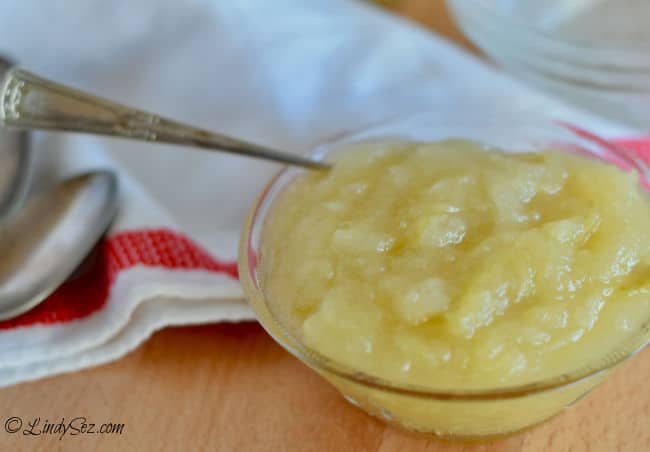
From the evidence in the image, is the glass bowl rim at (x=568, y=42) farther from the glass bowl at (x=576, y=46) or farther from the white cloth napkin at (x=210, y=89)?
the white cloth napkin at (x=210, y=89)

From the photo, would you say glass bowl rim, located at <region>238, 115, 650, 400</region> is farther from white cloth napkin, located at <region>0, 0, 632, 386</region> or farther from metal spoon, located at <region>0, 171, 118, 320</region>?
metal spoon, located at <region>0, 171, 118, 320</region>

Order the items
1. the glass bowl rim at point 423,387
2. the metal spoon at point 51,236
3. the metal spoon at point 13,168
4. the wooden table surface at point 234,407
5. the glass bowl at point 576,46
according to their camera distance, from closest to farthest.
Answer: the glass bowl rim at point 423,387
the wooden table surface at point 234,407
the metal spoon at point 51,236
the metal spoon at point 13,168
the glass bowl at point 576,46

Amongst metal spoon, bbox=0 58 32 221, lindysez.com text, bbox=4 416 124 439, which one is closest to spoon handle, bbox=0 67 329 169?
metal spoon, bbox=0 58 32 221

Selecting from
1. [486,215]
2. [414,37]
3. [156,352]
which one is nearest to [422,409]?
[486,215]

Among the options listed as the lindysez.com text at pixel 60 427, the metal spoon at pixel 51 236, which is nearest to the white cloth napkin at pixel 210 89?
the metal spoon at pixel 51 236

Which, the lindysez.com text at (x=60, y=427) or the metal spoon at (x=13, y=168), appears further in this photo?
the metal spoon at (x=13, y=168)

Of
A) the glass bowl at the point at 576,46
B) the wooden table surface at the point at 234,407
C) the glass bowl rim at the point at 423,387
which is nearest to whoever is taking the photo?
the glass bowl rim at the point at 423,387

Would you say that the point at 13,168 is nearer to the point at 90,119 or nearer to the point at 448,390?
the point at 90,119
